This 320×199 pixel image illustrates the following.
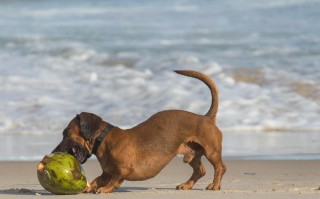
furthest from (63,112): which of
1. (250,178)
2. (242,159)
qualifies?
(250,178)

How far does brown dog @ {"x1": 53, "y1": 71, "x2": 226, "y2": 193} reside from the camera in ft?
21.4

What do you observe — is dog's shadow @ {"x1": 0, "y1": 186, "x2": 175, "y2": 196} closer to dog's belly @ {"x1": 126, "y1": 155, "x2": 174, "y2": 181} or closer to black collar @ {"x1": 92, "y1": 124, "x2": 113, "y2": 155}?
dog's belly @ {"x1": 126, "y1": 155, "x2": 174, "y2": 181}

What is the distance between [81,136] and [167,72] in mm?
7807

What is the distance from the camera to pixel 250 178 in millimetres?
7508

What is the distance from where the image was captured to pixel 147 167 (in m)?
6.68

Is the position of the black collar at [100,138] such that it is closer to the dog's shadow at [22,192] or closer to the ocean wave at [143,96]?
the dog's shadow at [22,192]

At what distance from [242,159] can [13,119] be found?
3.65 meters

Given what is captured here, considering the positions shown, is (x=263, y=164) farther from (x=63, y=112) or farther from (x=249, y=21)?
(x=249, y=21)

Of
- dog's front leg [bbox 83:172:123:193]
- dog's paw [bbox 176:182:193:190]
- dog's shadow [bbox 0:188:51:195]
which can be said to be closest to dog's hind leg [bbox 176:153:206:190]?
dog's paw [bbox 176:182:193:190]

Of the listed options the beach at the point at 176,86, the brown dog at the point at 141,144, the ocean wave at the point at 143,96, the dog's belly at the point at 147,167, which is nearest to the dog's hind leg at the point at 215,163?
the brown dog at the point at 141,144

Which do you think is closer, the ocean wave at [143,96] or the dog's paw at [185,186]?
the dog's paw at [185,186]

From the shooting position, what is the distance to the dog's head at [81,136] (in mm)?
6535

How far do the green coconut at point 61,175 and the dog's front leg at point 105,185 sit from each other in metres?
0.18

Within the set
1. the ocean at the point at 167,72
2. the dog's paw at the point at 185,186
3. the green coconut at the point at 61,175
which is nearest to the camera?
the green coconut at the point at 61,175
